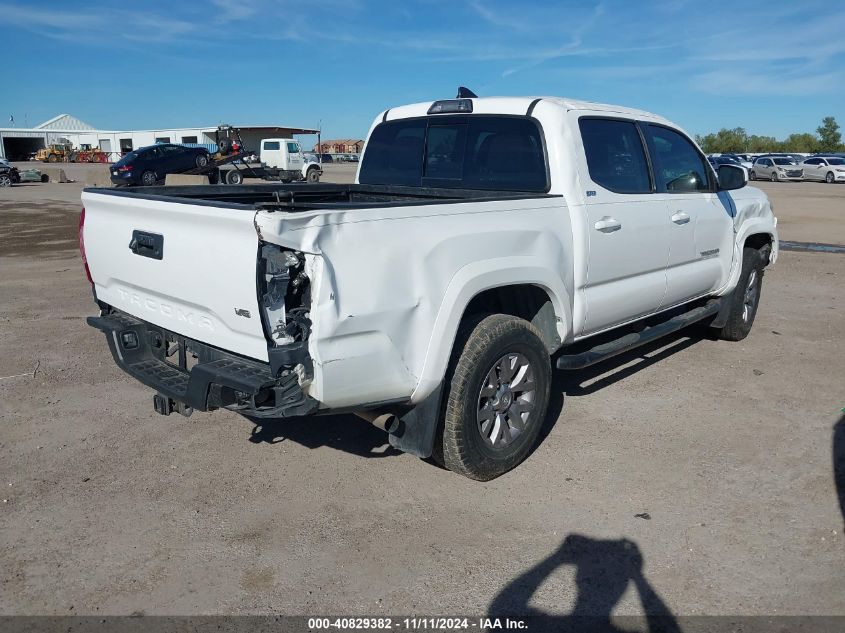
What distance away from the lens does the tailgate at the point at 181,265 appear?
296cm

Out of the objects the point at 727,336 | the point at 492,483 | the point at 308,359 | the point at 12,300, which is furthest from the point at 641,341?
the point at 12,300

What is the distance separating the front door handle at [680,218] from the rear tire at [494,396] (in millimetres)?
1806

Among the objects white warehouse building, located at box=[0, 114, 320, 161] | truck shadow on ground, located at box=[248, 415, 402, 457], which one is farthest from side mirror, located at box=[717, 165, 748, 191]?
white warehouse building, located at box=[0, 114, 320, 161]

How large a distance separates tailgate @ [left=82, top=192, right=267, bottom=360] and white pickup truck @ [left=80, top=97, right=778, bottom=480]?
0.01 m

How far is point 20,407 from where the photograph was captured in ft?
16.3

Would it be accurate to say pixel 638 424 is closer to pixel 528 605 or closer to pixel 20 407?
pixel 528 605

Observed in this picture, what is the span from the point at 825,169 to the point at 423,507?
43416 mm

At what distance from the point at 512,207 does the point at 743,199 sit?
141 inches

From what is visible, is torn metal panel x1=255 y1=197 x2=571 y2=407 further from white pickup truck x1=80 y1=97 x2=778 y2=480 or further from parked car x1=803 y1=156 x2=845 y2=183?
parked car x1=803 y1=156 x2=845 y2=183

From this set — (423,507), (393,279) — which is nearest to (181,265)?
(393,279)

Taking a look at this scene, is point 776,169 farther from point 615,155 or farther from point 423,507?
point 423,507

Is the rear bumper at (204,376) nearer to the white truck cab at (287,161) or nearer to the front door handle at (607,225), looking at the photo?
the front door handle at (607,225)

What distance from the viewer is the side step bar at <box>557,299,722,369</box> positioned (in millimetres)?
4367

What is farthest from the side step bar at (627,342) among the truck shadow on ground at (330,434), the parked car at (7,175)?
the parked car at (7,175)
